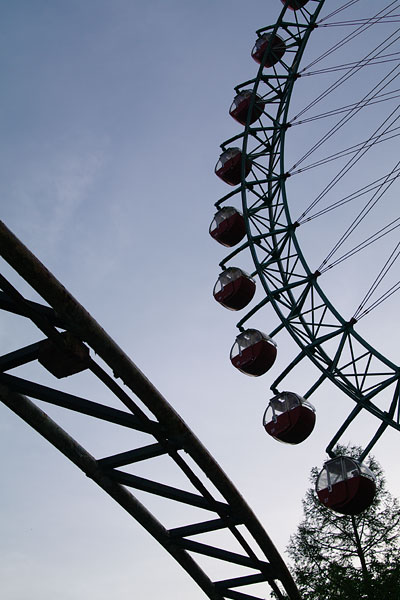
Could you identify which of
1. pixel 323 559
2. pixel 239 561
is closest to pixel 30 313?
pixel 239 561

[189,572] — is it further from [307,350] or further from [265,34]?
[265,34]

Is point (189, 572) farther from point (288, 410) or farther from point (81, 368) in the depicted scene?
point (81, 368)

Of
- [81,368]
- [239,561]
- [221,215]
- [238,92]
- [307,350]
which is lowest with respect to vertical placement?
[239,561]

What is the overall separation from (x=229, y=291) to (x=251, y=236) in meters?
1.31

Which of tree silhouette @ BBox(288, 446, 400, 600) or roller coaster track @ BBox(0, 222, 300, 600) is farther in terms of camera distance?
tree silhouette @ BBox(288, 446, 400, 600)

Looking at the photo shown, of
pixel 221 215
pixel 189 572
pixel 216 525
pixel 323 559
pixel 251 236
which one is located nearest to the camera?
pixel 216 525

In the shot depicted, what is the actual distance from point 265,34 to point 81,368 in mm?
13132

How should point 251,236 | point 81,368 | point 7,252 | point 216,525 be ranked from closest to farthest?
point 7,252 → point 81,368 → point 216,525 → point 251,236

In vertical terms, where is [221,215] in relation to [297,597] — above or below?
above

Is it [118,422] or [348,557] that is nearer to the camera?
[118,422]

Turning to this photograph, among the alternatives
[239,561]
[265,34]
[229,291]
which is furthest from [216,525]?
[265,34]

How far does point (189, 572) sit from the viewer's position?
8.11 metres

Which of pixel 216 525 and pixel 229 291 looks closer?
pixel 216 525

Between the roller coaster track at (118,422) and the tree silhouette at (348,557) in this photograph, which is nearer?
the roller coaster track at (118,422)
